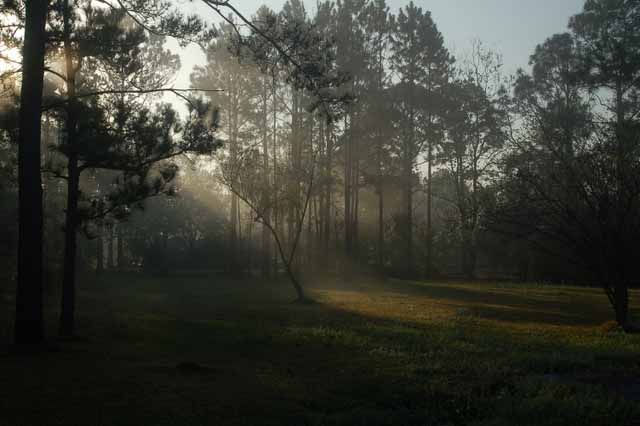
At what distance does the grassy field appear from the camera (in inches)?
255

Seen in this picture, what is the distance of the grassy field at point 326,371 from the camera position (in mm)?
6477

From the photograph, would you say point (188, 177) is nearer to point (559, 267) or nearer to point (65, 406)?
point (559, 267)

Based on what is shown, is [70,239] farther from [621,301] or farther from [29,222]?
[621,301]

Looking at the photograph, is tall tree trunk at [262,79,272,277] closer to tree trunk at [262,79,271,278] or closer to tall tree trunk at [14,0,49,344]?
tree trunk at [262,79,271,278]

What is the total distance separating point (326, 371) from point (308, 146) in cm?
3281

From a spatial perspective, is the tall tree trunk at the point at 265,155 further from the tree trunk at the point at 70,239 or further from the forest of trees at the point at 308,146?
the tree trunk at the point at 70,239

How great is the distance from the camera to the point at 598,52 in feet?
70.1

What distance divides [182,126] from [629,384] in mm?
9623

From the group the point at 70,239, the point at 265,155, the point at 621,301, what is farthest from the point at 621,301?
the point at 265,155

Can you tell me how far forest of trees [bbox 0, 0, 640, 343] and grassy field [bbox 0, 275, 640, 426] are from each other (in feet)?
7.03

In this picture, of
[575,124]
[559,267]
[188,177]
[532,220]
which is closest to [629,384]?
[532,220]

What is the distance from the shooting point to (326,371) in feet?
30.2

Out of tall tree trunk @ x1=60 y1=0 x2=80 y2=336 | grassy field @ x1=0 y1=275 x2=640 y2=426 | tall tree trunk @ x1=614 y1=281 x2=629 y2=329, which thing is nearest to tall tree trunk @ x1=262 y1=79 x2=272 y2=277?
grassy field @ x1=0 y1=275 x2=640 y2=426

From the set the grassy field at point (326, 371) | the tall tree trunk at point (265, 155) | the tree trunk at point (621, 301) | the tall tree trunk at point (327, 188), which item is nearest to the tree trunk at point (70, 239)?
the grassy field at point (326, 371)
